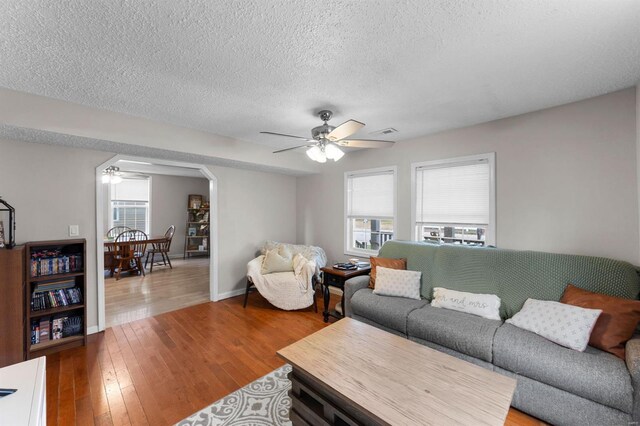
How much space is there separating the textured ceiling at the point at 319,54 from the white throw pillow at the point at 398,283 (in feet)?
5.76

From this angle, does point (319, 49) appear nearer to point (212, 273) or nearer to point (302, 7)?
point (302, 7)

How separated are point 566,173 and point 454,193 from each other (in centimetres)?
104

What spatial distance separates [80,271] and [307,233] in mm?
3286

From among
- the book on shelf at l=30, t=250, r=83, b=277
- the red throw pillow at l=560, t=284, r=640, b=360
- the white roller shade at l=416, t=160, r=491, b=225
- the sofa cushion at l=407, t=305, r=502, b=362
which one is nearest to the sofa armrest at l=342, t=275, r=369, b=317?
the sofa cushion at l=407, t=305, r=502, b=362

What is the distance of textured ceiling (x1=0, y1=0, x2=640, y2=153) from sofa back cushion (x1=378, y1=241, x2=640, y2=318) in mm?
1470

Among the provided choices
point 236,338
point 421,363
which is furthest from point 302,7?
point 236,338

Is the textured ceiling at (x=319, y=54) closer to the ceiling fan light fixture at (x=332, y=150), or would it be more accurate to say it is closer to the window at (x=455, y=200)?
the ceiling fan light fixture at (x=332, y=150)

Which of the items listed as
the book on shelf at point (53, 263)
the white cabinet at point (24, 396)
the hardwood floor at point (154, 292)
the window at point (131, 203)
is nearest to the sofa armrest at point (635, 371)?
the white cabinet at point (24, 396)

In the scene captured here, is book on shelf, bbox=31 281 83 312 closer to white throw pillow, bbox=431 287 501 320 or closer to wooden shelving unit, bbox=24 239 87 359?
wooden shelving unit, bbox=24 239 87 359

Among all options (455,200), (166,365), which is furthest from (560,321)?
(166,365)

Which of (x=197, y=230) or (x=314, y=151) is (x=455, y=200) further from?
(x=197, y=230)

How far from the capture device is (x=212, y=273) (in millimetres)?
4074

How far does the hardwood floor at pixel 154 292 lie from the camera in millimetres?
3624

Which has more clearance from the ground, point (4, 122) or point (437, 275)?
point (4, 122)
